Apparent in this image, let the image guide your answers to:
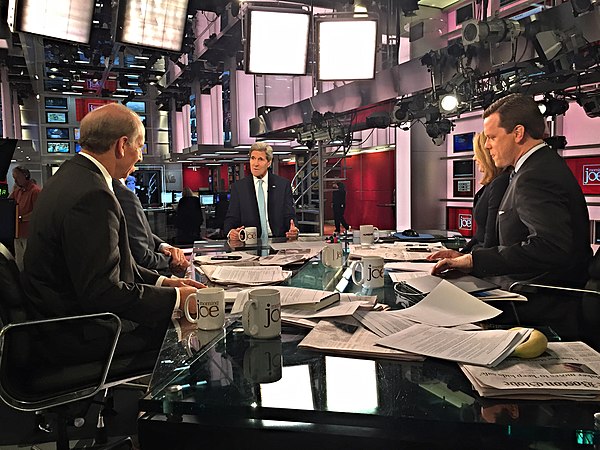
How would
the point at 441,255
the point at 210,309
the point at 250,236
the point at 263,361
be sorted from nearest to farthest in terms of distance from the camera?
1. the point at 263,361
2. the point at 210,309
3. the point at 441,255
4. the point at 250,236

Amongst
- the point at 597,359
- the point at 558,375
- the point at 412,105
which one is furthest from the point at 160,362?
the point at 412,105

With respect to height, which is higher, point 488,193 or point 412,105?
point 412,105

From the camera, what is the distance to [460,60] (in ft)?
14.7

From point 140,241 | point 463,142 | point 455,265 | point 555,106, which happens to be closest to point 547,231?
point 455,265

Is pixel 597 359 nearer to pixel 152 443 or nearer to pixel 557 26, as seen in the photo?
pixel 152 443

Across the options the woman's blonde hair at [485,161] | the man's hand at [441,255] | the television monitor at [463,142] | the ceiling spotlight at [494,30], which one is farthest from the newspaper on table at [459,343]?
the television monitor at [463,142]

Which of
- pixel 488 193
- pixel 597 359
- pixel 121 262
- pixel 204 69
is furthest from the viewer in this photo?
pixel 204 69

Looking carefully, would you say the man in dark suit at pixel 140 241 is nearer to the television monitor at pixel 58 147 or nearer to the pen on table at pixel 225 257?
the pen on table at pixel 225 257

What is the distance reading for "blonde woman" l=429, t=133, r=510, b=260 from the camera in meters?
2.55

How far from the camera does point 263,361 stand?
43.8 inches

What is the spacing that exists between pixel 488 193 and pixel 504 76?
6.80 feet

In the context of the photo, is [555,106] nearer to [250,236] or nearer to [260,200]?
[260,200]

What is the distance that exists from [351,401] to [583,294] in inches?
52.3

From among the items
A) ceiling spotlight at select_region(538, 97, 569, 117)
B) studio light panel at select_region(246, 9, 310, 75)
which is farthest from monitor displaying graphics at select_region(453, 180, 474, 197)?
studio light panel at select_region(246, 9, 310, 75)
